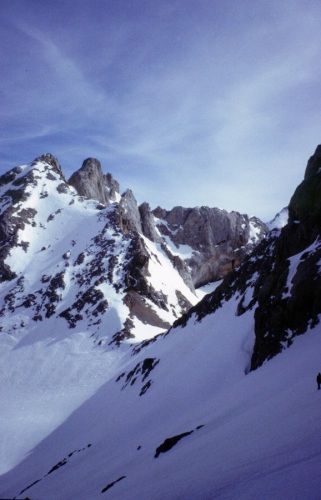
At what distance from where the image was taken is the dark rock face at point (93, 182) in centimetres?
12294

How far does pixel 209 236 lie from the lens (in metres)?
136

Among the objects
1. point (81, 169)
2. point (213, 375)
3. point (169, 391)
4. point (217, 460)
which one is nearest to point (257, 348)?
point (213, 375)

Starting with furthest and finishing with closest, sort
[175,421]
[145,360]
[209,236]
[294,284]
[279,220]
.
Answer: [279,220] < [209,236] < [145,360] < [294,284] < [175,421]

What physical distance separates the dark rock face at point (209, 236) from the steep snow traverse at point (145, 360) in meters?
24.9

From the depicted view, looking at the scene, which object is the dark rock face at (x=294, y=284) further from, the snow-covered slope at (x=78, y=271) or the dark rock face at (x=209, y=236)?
the dark rock face at (x=209, y=236)

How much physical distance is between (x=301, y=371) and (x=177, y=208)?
135m

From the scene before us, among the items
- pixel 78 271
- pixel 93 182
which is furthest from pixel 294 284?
pixel 93 182

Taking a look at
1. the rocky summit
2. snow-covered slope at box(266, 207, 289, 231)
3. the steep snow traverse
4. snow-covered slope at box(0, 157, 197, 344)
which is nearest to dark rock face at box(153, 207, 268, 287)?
the rocky summit

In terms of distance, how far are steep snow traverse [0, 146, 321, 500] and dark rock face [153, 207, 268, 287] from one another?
81.8 ft

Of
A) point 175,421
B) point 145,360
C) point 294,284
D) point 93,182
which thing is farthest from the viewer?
point 93,182

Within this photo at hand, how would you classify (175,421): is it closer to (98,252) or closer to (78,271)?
(78,271)

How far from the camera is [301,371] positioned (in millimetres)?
11594

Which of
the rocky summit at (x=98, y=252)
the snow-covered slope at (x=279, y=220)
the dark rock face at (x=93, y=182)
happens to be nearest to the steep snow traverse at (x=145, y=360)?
the rocky summit at (x=98, y=252)

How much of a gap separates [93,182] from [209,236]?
5254 centimetres
